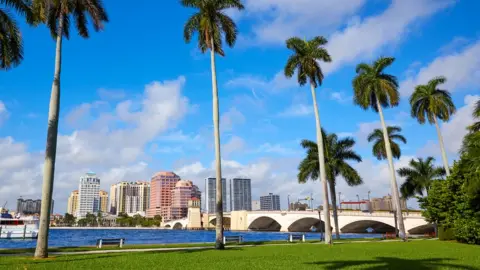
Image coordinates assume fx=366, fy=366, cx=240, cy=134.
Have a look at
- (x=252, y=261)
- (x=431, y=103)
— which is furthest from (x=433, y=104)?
(x=252, y=261)

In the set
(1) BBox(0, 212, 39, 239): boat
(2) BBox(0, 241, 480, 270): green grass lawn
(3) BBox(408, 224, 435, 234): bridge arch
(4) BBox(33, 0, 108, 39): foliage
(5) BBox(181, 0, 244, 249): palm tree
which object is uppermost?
(5) BBox(181, 0, 244, 249): palm tree

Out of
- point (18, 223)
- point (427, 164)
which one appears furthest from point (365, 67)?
point (18, 223)

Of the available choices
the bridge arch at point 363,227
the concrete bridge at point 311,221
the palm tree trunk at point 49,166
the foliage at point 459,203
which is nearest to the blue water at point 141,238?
the concrete bridge at point 311,221

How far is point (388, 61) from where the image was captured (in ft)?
134

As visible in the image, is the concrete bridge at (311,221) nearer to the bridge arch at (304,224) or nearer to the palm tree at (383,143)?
the bridge arch at (304,224)

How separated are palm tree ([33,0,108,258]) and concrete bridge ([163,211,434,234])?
182 feet

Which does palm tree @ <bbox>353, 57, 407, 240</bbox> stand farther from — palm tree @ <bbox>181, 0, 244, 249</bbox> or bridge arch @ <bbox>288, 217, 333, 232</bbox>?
bridge arch @ <bbox>288, 217, 333, 232</bbox>

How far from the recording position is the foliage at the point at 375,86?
40688 mm

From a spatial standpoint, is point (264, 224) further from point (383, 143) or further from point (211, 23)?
point (211, 23)

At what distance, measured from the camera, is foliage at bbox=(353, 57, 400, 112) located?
40.7 m

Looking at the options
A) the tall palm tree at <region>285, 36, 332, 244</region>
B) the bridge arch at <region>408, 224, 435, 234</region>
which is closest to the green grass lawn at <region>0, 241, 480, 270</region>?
the tall palm tree at <region>285, 36, 332, 244</region>

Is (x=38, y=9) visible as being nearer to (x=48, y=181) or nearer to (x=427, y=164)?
(x=48, y=181)

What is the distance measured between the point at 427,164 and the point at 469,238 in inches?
1211

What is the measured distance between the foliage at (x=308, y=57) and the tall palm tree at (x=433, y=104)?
18057mm
